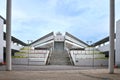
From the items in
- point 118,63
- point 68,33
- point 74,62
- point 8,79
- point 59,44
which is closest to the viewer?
point 8,79

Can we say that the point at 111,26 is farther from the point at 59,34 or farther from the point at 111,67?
the point at 59,34

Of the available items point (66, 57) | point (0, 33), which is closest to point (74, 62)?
point (66, 57)

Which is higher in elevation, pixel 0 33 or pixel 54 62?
pixel 0 33

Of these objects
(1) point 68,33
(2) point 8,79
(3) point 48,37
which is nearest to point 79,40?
(1) point 68,33

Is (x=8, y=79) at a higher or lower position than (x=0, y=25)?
lower

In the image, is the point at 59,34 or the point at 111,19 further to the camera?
the point at 59,34

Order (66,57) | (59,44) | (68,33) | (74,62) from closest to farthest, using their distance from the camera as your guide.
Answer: (74,62) → (66,57) → (59,44) → (68,33)

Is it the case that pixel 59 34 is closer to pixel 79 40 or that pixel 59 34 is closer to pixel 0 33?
pixel 79 40

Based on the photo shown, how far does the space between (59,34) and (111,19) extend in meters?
83.2

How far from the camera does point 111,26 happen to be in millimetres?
22812

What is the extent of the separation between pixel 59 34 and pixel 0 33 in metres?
60.0

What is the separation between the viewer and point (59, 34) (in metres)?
106

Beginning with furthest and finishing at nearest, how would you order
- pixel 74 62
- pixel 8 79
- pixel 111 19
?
pixel 74 62, pixel 111 19, pixel 8 79

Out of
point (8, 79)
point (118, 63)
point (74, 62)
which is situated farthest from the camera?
point (74, 62)
